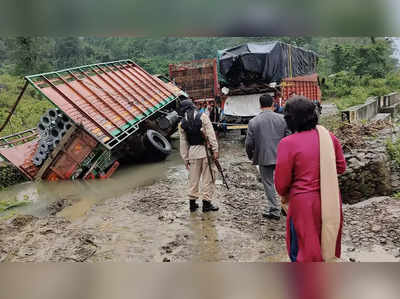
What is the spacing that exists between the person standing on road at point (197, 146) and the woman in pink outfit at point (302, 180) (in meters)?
2.49

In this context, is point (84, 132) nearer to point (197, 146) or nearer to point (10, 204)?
point (10, 204)

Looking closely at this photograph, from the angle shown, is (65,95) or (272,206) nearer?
(272,206)

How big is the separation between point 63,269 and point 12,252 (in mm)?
3846

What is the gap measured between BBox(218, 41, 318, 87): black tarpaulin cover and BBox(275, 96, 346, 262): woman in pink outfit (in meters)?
7.94

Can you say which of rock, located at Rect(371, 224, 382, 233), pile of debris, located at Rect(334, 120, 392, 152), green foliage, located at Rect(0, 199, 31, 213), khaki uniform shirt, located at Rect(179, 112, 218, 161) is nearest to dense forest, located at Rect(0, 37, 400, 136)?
green foliage, located at Rect(0, 199, 31, 213)

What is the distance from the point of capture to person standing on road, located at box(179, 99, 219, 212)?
457 cm

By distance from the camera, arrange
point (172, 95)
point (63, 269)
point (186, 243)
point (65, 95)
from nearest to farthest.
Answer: point (63, 269), point (186, 243), point (65, 95), point (172, 95)

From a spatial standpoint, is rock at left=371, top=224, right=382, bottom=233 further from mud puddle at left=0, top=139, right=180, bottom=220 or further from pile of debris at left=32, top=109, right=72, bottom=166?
pile of debris at left=32, top=109, right=72, bottom=166

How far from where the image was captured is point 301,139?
2029 mm

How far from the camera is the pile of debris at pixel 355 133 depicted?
6.70 metres

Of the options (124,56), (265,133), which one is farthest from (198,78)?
(124,56)

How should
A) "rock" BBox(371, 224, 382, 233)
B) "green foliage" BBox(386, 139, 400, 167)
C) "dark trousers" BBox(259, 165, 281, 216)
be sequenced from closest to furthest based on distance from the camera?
"rock" BBox(371, 224, 382, 233), "dark trousers" BBox(259, 165, 281, 216), "green foliage" BBox(386, 139, 400, 167)
